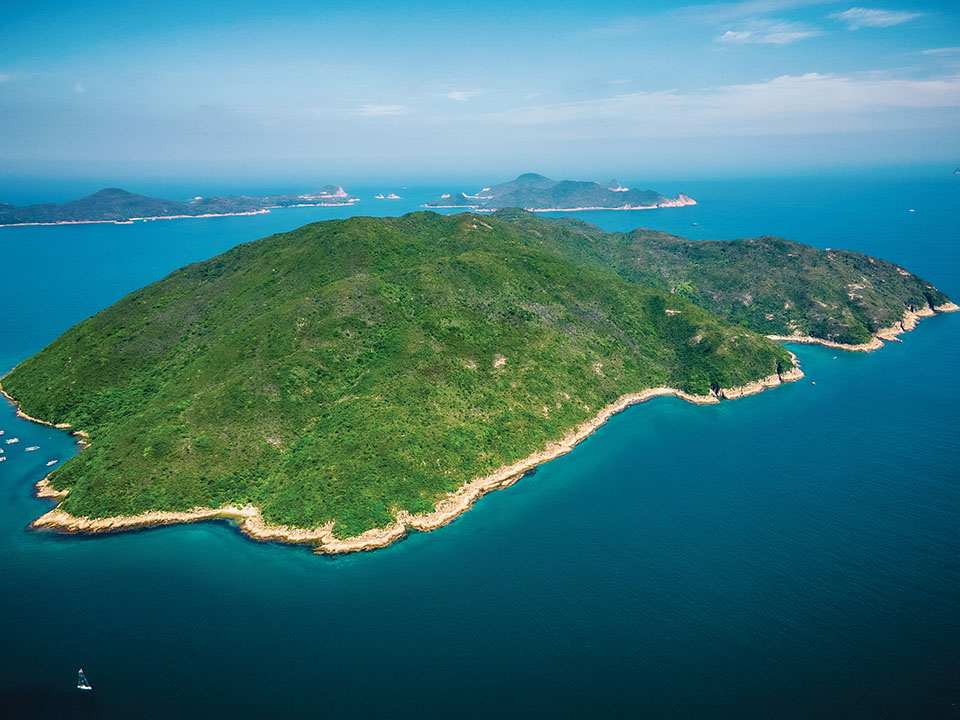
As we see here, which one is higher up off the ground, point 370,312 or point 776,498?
point 370,312

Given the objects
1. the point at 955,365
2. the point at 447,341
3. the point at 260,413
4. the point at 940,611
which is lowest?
the point at 940,611

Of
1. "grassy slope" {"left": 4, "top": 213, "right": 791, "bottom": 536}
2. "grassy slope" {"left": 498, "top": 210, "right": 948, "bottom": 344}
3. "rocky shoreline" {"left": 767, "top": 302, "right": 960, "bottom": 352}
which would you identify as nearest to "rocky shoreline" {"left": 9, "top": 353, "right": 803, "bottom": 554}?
"grassy slope" {"left": 4, "top": 213, "right": 791, "bottom": 536}

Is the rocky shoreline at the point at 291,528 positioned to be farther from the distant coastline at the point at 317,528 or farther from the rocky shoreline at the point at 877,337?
the rocky shoreline at the point at 877,337

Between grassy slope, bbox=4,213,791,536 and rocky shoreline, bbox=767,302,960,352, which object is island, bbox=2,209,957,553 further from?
rocky shoreline, bbox=767,302,960,352

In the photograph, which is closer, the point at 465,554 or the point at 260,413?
the point at 465,554

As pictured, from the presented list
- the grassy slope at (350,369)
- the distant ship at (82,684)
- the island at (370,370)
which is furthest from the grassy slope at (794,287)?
the distant ship at (82,684)

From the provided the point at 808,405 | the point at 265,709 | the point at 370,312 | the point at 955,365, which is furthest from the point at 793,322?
the point at 265,709

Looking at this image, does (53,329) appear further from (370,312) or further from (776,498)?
(776,498)
